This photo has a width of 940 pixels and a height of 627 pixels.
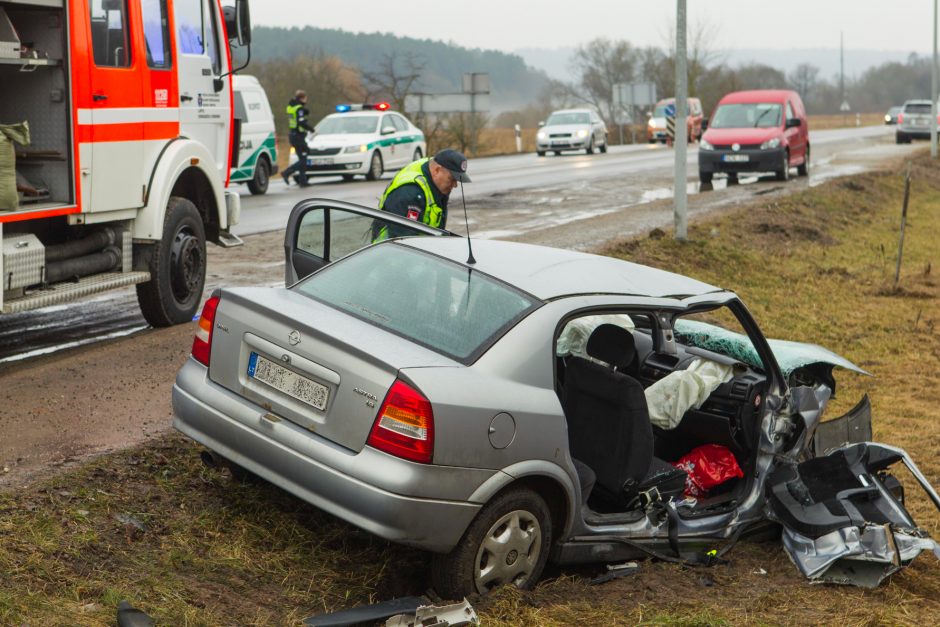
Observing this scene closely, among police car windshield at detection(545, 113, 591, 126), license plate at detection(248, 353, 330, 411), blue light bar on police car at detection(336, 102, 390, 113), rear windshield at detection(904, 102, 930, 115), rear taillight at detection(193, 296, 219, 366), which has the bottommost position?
license plate at detection(248, 353, 330, 411)

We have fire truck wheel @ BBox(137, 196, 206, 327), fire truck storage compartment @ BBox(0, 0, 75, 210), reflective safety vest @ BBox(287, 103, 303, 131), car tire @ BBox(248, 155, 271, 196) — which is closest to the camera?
fire truck storage compartment @ BBox(0, 0, 75, 210)

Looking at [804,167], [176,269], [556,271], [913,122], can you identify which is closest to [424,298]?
[556,271]

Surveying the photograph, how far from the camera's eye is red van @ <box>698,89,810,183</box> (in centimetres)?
2428

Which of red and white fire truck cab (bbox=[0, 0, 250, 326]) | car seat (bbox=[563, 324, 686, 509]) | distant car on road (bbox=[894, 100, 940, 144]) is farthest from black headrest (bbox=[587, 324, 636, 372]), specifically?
distant car on road (bbox=[894, 100, 940, 144])

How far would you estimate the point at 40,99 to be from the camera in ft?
24.4

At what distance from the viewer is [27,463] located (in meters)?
5.40

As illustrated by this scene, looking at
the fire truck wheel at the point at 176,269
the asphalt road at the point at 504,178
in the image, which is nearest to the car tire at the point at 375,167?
the asphalt road at the point at 504,178

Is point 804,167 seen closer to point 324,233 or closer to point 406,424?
point 324,233

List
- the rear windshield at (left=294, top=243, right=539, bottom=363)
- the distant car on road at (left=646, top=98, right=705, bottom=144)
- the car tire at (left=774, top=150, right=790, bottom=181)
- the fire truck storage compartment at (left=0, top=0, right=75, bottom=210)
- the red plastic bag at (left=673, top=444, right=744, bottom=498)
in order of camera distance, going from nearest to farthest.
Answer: the rear windshield at (left=294, top=243, right=539, bottom=363) < the red plastic bag at (left=673, top=444, right=744, bottom=498) < the fire truck storage compartment at (left=0, top=0, right=75, bottom=210) < the car tire at (left=774, top=150, right=790, bottom=181) < the distant car on road at (left=646, top=98, right=705, bottom=144)

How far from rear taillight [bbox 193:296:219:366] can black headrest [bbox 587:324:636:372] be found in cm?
160

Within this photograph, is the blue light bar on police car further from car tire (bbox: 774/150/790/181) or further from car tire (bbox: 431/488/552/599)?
car tire (bbox: 431/488/552/599)

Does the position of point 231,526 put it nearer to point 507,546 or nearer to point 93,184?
point 507,546

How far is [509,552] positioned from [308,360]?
1.07 m

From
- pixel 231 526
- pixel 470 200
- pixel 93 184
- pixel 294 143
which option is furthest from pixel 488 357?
pixel 294 143
